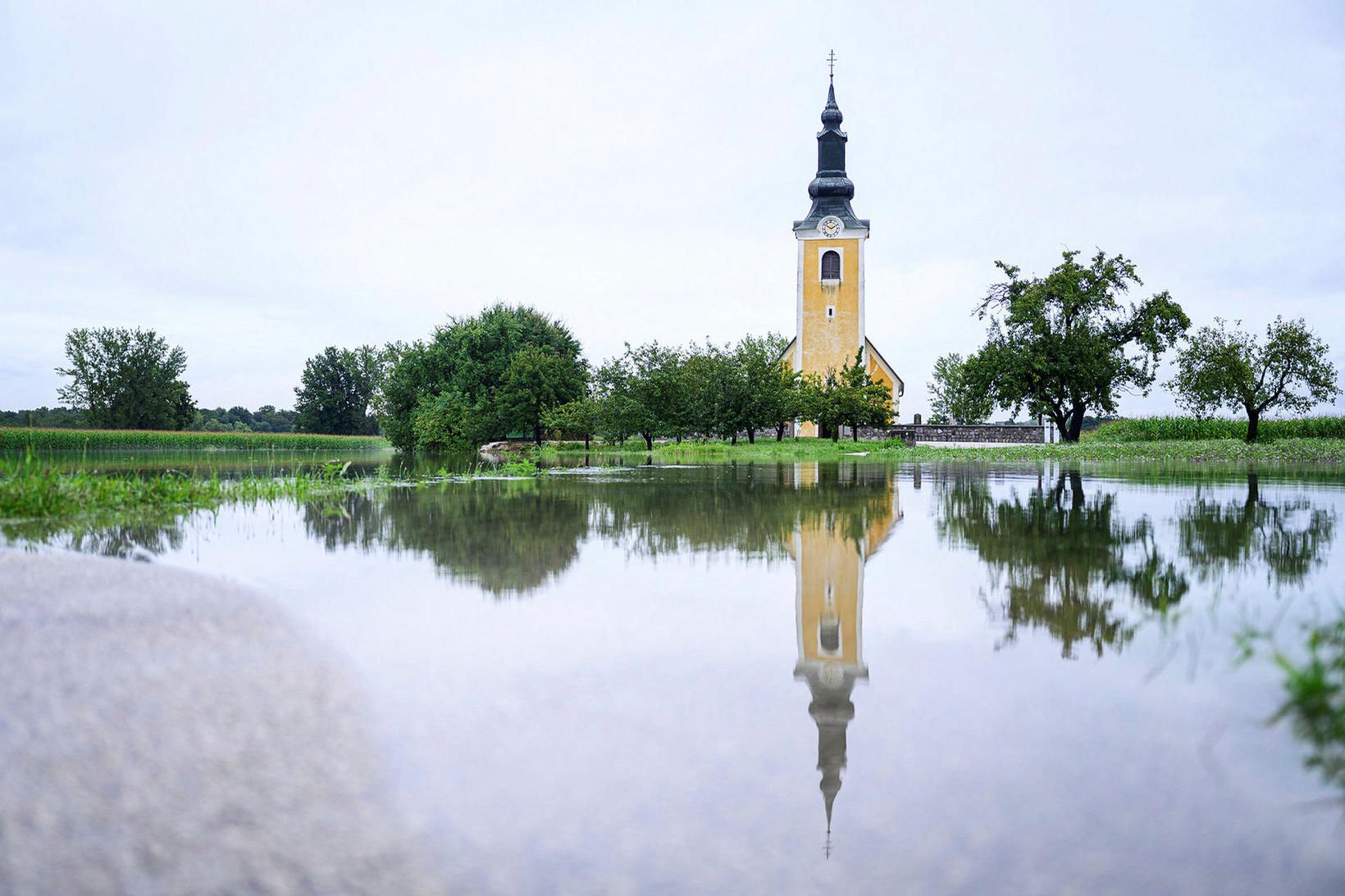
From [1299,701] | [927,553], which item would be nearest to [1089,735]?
[1299,701]

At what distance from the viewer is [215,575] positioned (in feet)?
20.3

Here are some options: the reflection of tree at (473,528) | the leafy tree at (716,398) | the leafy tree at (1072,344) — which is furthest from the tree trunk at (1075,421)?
the reflection of tree at (473,528)

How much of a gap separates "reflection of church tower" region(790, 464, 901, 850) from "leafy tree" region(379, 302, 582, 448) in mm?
42248

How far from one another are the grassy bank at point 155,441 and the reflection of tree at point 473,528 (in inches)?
1322

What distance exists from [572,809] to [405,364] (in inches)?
2376

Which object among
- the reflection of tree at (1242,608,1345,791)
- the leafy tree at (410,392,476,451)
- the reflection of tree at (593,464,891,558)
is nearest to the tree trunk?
the reflection of tree at (593,464,891,558)

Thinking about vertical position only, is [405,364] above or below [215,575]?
above

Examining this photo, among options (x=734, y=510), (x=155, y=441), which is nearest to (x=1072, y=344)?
(x=734, y=510)

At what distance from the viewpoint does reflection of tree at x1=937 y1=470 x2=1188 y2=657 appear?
4.75 m

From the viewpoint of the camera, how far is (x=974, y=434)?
46625 millimetres

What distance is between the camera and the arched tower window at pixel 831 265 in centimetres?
5344

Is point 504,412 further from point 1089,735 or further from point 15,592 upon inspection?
point 1089,735

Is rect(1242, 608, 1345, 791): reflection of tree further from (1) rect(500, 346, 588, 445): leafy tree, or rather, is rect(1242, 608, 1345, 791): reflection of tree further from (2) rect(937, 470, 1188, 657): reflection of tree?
(1) rect(500, 346, 588, 445): leafy tree

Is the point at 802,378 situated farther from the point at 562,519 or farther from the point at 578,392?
the point at 562,519
